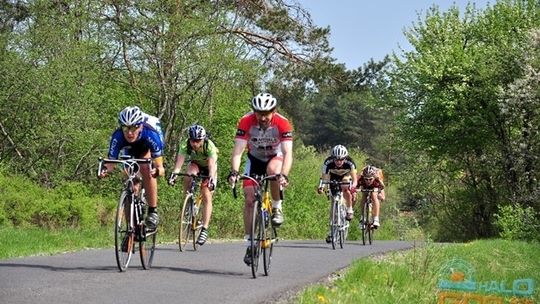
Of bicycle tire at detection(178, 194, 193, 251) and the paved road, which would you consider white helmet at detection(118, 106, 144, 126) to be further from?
bicycle tire at detection(178, 194, 193, 251)

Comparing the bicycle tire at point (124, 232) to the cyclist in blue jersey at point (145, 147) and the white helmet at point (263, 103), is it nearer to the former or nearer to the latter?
the cyclist in blue jersey at point (145, 147)

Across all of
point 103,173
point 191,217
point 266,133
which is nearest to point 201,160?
point 191,217

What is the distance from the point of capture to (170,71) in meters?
25.3

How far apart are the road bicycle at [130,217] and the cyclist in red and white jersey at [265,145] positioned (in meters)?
1.13

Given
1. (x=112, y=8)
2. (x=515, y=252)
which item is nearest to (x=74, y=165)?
(x=112, y=8)

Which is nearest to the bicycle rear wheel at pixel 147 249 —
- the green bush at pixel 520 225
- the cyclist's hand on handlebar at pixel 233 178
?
the cyclist's hand on handlebar at pixel 233 178

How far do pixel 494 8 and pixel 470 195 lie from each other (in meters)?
8.35

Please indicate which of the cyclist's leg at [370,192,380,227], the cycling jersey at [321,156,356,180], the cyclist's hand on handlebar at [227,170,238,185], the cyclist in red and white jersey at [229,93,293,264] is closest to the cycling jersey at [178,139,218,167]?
the cyclist in red and white jersey at [229,93,293,264]

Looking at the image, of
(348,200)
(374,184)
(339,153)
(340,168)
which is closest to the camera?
(339,153)

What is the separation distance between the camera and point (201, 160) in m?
13.1

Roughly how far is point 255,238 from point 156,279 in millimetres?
1213

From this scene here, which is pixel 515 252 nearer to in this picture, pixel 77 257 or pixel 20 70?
pixel 77 257

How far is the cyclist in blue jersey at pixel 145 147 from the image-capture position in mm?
9094

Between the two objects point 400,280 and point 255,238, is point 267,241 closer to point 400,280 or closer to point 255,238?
point 255,238
